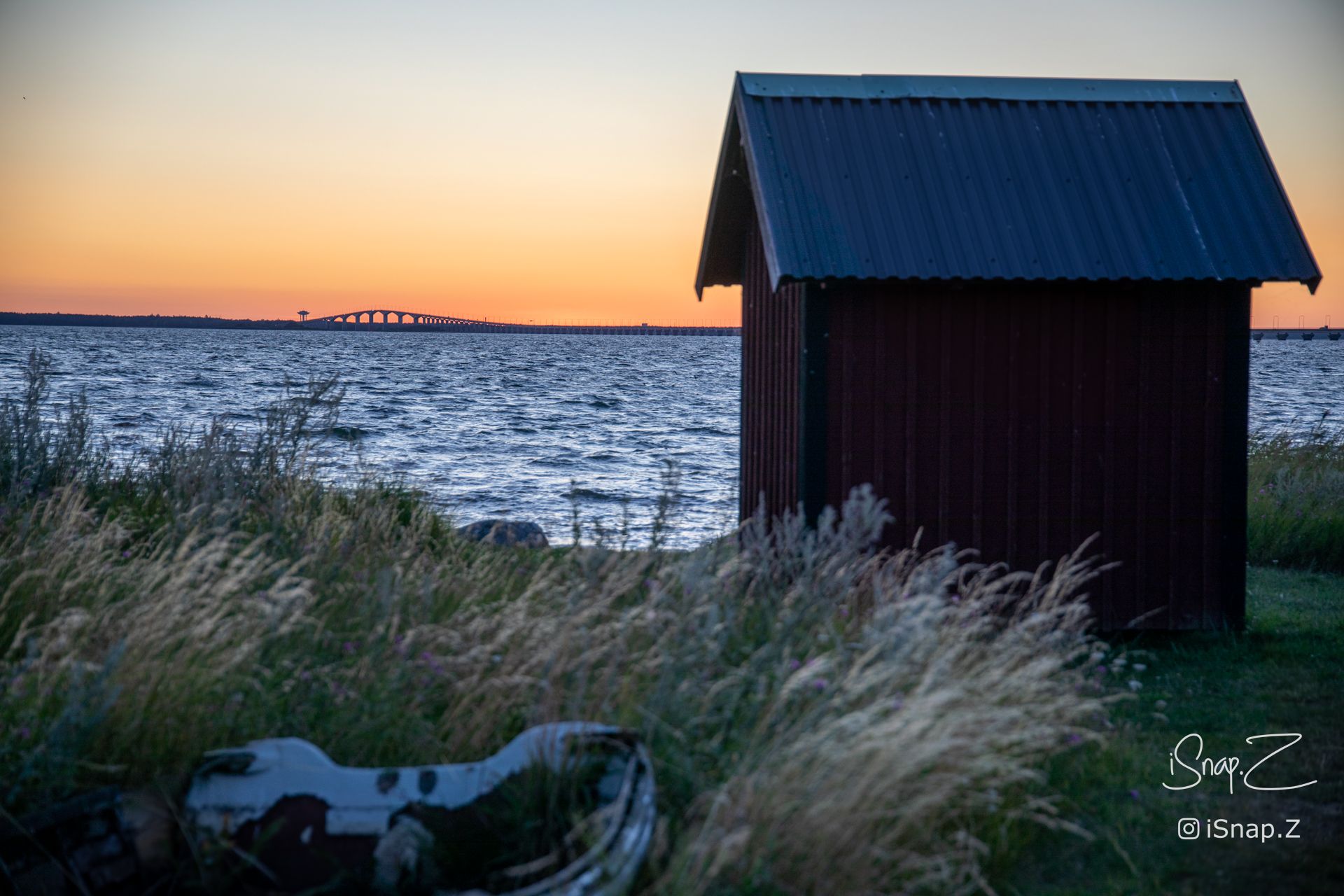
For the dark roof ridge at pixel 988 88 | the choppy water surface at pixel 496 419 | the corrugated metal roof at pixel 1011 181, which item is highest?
the dark roof ridge at pixel 988 88

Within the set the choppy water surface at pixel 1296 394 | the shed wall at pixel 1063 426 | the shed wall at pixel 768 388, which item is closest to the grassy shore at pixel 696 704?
the shed wall at pixel 1063 426

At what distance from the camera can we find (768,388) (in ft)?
32.4

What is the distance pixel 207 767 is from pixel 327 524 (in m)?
2.97

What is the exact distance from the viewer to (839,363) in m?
8.48

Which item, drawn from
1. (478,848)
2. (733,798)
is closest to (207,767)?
(478,848)

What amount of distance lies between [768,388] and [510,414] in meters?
35.4

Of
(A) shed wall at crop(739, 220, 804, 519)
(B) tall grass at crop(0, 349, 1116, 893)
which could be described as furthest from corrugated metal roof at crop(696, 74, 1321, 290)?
(B) tall grass at crop(0, 349, 1116, 893)

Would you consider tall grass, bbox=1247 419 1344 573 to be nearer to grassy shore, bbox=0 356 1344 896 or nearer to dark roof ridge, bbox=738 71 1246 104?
dark roof ridge, bbox=738 71 1246 104

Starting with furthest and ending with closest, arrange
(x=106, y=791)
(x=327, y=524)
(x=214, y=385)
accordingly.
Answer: (x=214, y=385) < (x=327, y=524) < (x=106, y=791)

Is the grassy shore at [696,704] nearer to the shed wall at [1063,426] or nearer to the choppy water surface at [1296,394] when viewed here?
the shed wall at [1063,426]

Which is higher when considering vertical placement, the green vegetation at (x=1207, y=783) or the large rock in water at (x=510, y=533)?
the large rock in water at (x=510, y=533)

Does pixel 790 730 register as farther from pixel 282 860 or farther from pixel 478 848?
pixel 282 860

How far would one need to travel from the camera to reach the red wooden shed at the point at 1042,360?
8.41 m

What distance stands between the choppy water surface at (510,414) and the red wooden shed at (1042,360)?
4.90ft
